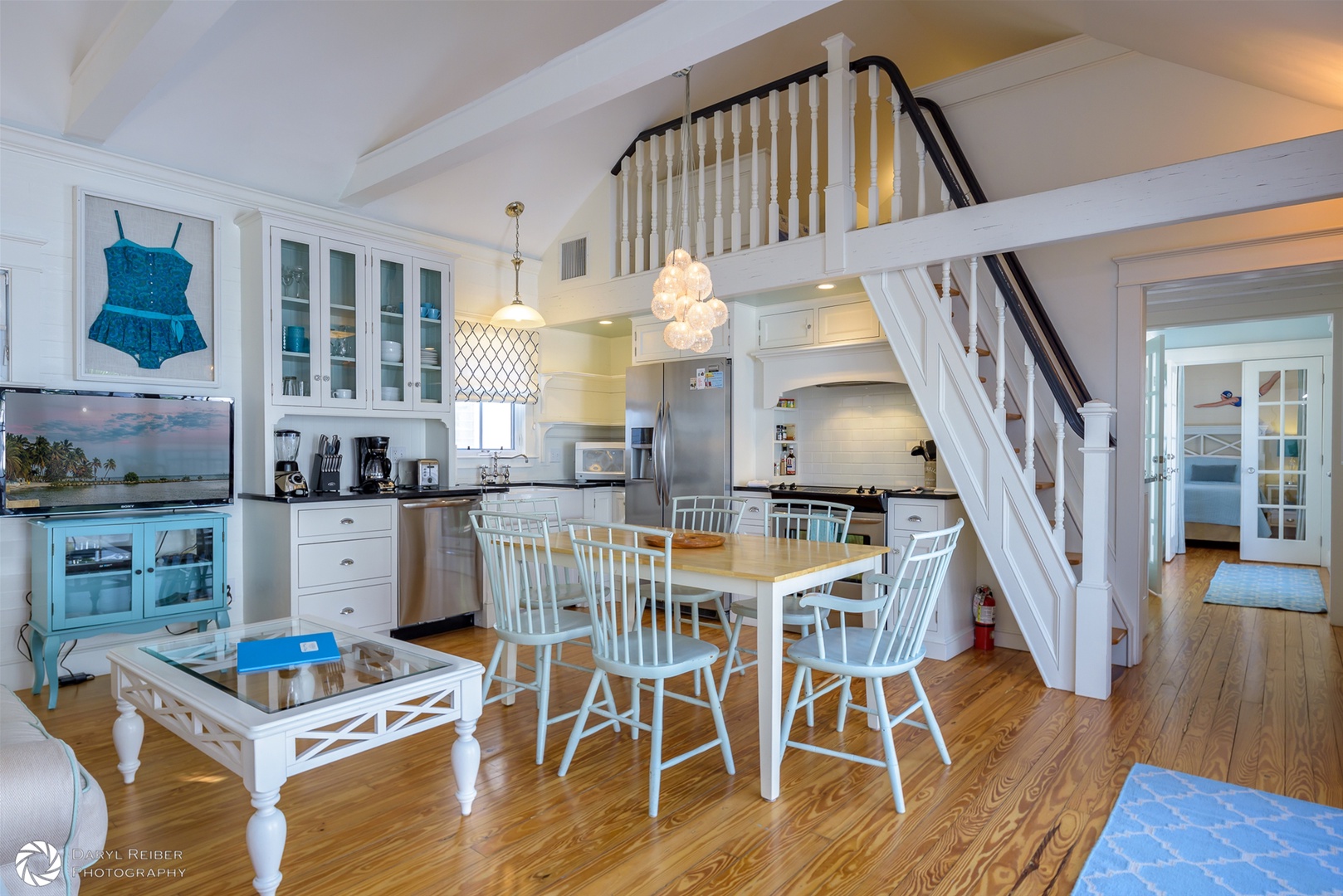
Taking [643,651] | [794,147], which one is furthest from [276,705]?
[794,147]

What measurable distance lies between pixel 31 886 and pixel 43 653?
2.63 meters

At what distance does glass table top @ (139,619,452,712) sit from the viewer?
7.27 ft

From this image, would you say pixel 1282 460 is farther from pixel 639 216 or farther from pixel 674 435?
pixel 639 216

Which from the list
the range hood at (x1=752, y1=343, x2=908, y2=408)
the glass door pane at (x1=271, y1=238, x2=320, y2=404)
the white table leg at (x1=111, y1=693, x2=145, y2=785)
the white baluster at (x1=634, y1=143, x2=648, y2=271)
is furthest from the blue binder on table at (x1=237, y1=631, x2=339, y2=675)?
the white baluster at (x1=634, y1=143, x2=648, y2=271)

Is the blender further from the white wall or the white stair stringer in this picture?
the white stair stringer

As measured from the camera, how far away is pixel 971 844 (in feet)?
7.53

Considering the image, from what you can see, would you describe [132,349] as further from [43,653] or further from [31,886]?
[31,886]

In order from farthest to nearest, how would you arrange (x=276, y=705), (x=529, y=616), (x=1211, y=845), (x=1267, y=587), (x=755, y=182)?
(x=1267, y=587), (x=755, y=182), (x=529, y=616), (x=1211, y=845), (x=276, y=705)

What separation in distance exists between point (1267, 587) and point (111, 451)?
8.44 m

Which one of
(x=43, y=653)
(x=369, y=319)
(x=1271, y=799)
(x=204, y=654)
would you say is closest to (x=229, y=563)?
(x=43, y=653)

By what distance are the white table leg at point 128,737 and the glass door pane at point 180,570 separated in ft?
4.26

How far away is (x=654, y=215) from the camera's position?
17.9 feet

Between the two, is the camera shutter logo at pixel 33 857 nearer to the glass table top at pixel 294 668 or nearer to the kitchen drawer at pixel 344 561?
the glass table top at pixel 294 668

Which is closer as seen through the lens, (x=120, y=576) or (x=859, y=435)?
(x=120, y=576)
